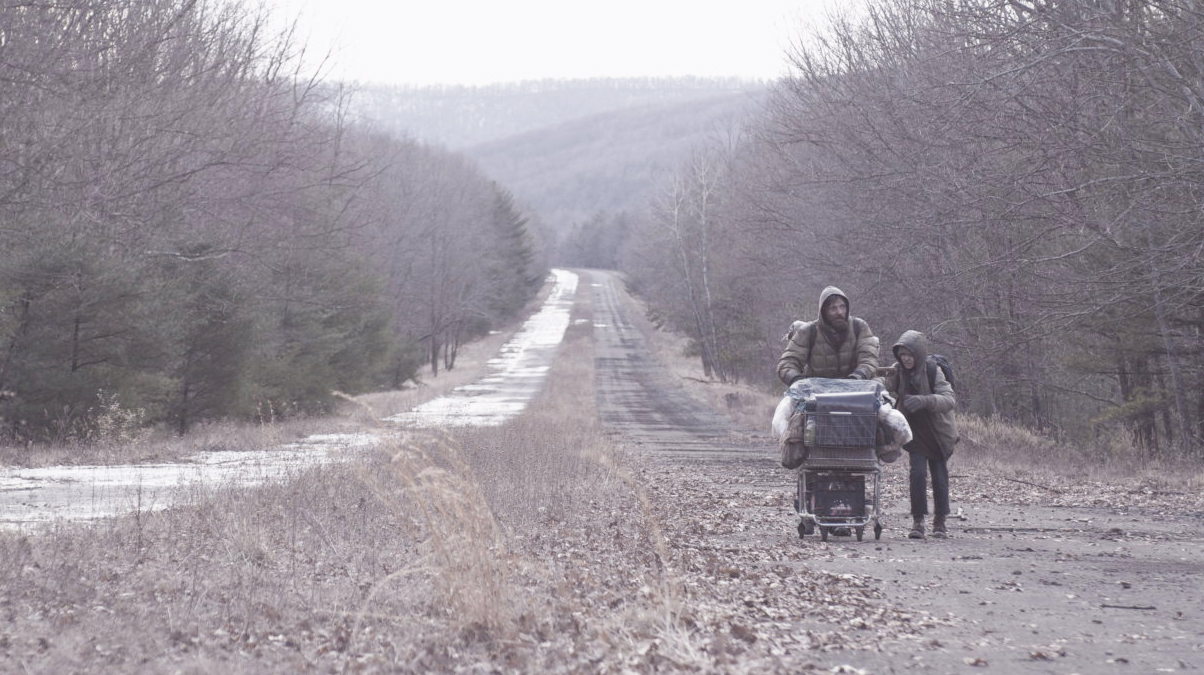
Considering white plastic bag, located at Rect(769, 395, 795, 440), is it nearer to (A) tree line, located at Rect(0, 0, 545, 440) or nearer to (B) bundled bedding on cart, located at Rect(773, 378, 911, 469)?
(B) bundled bedding on cart, located at Rect(773, 378, 911, 469)

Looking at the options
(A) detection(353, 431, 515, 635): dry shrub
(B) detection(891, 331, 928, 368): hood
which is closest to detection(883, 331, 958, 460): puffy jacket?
(B) detection(891, 331, 928, 368): hood

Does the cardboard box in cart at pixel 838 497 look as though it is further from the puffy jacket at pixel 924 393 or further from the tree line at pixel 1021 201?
the tree line at pixel 1021 201

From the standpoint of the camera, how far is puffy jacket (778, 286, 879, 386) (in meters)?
9.89

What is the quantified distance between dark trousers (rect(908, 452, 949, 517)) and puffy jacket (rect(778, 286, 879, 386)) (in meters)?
1.29

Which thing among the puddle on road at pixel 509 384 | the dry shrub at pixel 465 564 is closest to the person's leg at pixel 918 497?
the dry shrub at pixel 465 564

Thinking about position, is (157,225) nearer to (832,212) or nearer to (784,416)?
(832,212)

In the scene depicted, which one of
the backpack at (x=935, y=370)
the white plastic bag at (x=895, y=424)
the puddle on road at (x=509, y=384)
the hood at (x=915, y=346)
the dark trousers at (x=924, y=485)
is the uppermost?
the hood at (x=915, y=346)

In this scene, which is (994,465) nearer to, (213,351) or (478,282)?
(213,351)

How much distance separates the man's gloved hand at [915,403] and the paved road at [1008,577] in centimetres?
119

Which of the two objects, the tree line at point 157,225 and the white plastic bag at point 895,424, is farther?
the tree line at point 157,225

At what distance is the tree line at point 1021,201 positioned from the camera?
625 inches

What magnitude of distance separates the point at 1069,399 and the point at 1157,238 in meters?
15.0

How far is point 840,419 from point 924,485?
5.74 ft

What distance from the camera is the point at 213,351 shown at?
28594 mm
